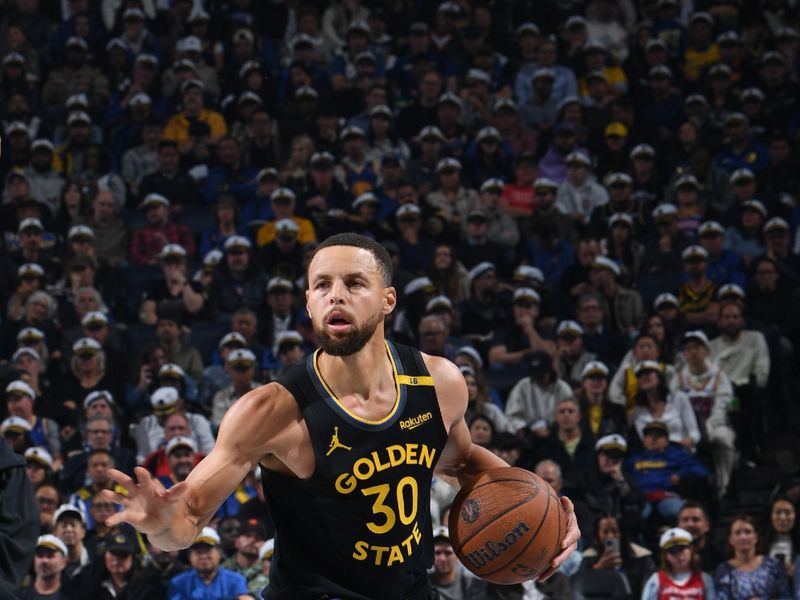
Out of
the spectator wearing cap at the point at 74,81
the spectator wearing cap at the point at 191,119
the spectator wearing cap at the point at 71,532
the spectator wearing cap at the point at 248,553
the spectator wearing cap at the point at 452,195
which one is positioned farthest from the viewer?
the spectator wearing cap at the point at 74,81

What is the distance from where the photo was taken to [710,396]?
11.7 m

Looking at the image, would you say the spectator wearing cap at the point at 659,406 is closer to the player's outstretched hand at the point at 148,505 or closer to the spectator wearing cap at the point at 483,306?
the spectator wearing cap at the point at 483,306


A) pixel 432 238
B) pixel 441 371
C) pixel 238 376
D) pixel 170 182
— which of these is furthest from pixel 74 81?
pixel 441 371

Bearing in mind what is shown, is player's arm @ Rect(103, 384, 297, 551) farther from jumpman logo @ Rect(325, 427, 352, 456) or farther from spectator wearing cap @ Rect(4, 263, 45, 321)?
spectator wearing cap @ Rect(4, 263, 45, 321)

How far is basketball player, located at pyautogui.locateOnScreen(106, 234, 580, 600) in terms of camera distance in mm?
4852

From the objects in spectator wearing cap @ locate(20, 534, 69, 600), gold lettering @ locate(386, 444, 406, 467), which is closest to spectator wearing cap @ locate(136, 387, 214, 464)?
spectator wearing cap @ locate(20, 534, 69, 600)

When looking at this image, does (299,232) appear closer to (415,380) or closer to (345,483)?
(415,380)

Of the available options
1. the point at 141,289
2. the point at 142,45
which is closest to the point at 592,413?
the point at 141,289

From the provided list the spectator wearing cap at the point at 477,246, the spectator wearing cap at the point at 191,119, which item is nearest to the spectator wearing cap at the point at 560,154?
the spectator wearing cap at the point at 477,246

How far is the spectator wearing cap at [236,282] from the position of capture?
13070 millimetres

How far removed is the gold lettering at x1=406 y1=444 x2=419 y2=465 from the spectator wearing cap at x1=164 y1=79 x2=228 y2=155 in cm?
1048

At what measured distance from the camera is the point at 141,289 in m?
13.3

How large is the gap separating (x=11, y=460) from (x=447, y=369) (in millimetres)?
1614

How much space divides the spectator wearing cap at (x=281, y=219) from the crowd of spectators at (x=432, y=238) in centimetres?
3
